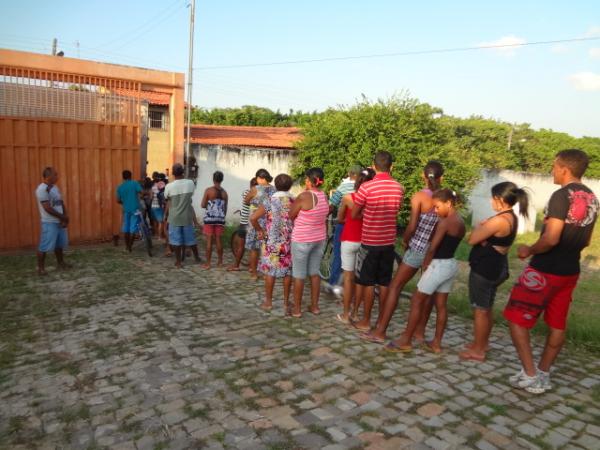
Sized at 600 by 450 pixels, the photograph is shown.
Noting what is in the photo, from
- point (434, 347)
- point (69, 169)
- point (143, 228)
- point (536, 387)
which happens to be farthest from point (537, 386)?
point (69, 169)

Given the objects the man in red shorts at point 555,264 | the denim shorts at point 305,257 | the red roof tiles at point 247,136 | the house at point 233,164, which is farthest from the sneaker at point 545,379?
the red roof tiles at point 247,136

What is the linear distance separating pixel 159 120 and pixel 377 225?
20.5m

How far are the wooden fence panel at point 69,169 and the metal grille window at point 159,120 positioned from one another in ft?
47.6

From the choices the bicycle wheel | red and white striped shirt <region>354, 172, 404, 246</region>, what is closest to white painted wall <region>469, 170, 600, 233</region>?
the bicycle wheel

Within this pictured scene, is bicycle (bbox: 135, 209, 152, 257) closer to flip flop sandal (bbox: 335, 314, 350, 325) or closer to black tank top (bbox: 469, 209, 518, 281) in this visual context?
flip flop sandal (bbox: 335, 314, 350, 325)

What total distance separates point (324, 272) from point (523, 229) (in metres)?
8.37

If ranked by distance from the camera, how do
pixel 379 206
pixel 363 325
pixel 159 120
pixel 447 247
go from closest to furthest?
1. pixel 447 247
2. pixel 379 206
3. pixel 363 325
4. pixel 159 120

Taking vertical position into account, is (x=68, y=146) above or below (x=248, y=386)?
above

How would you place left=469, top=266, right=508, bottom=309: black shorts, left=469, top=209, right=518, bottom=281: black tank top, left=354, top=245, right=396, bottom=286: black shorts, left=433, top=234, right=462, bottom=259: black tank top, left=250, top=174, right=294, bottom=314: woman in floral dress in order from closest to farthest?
left=469, top=209, right=518, bottom=281: black tank top
left=469, top=266, right=508, bottom=309: black shorts
left=433, top=234, right=462, bottom=259: black tank top
left=354, top=245, right=396, bottom=286: black shorts
left=250, top=174, right=294, bottom=314: woman in floral dress

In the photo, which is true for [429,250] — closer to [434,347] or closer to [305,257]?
[434,347]

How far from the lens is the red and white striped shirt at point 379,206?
4809 millimetres

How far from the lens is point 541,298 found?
3691 mm

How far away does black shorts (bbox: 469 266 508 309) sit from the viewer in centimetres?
419

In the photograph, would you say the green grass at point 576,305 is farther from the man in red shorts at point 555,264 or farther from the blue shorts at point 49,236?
the blue shorts at point 49,236
